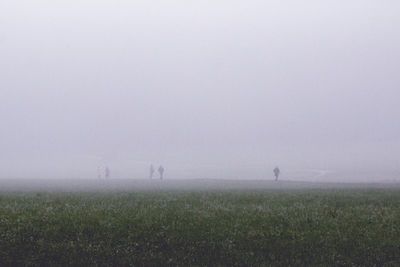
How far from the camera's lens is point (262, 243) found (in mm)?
14453

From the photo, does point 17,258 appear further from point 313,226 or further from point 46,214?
point 313,226

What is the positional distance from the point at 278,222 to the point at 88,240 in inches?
362

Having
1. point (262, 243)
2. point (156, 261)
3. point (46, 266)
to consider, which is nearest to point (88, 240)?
point (46, 266)

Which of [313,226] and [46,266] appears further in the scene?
[313,226]

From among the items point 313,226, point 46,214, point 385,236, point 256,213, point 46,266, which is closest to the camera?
point 46,266

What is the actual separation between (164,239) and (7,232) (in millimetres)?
6511

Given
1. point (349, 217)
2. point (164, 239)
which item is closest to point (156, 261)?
point (164, 239)

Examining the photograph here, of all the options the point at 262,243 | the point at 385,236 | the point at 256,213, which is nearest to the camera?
the point at 262,243

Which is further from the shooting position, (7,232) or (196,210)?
(196,210)

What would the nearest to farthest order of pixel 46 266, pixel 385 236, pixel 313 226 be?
1. pixel 46 266
2. pixel 385 236
3. pixel 313 226

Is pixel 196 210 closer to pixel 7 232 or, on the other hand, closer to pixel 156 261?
pixel 156 261

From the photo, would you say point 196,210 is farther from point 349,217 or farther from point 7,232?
point 7,232

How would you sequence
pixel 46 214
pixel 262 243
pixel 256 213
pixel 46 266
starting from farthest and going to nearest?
pixel 256 213 → pixel 46 214 → pixel 262 243 → pixel 46 266

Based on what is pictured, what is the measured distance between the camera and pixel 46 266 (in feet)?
40.7
